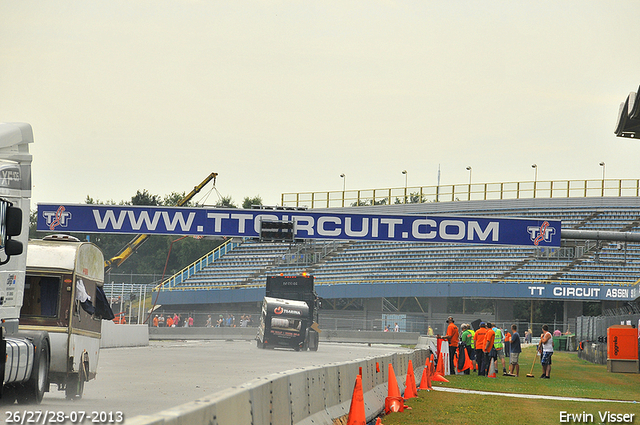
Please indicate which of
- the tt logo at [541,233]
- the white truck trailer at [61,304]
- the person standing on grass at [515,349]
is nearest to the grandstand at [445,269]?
the tt logo at [541,233]

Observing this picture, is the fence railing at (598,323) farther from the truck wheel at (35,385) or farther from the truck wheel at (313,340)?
the truck wheel at (35,385)

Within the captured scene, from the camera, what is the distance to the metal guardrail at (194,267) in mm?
69500

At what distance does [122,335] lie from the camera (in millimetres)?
37844

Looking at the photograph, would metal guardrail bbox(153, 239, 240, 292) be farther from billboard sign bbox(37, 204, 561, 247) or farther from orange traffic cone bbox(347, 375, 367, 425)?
orange traffic cone bbox(347, 375, 367, 425)

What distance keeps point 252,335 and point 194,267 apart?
53.2ft

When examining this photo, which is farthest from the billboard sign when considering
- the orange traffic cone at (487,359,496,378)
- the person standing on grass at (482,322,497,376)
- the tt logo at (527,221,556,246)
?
the orange traffic cone at (487,359,496,378)

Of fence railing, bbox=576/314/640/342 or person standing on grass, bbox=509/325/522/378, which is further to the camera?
fence railing, bbox=576/314/640/342

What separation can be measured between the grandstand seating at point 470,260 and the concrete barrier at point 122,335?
944 inches

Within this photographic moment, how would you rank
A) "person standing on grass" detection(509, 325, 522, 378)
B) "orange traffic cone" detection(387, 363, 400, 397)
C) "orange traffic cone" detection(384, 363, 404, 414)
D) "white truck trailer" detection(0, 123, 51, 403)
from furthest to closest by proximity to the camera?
"person standing on grass" detection(509, 325, 522, 378)
"orange traffic cone" detection(387, 363, 400, 397)
"orange traffic cone" detection(384, 363, 404, 414)
"white truck trailer" detection(0, 123, 51, 403)

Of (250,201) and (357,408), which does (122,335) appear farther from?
(250,201)

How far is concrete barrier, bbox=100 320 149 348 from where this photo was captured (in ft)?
116

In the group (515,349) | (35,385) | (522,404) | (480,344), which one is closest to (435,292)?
(515,349)

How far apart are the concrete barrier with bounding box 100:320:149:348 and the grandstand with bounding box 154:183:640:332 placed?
23.0 meters

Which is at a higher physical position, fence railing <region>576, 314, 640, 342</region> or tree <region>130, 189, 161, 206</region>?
tree <region>130, 189, 161, 206</region>
